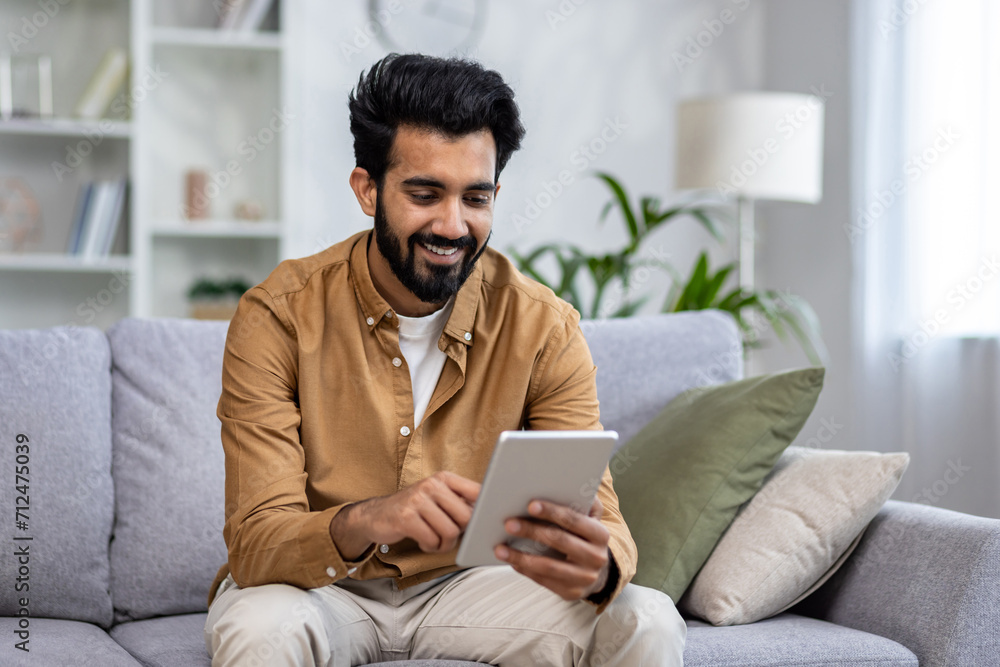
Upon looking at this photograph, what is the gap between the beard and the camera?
1.33 meters

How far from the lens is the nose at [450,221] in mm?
1315

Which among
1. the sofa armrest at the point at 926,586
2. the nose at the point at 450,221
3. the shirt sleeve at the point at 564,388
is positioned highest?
the nose at the point at 450,221

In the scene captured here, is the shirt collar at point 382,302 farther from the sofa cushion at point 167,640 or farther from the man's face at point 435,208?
the sofa cushion at point 167,640

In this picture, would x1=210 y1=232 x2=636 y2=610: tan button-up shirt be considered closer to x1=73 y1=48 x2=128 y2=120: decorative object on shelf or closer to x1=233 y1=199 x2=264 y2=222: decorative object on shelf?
x1=233 y1=199 x2=264 y2=222: decorative object on shelf

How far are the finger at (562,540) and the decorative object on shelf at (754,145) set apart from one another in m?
1.82

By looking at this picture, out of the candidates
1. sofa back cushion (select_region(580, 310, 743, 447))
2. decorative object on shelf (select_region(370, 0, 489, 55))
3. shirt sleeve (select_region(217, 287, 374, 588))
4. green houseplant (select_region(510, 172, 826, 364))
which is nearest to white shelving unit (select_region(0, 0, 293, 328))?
decorative object on shelf (select_region(370, 0, 489, 55))

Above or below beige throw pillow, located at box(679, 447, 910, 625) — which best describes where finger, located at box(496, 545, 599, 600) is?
above

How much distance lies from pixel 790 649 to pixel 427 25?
98.0 inches

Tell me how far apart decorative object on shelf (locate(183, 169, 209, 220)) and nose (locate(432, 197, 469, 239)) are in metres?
1.96

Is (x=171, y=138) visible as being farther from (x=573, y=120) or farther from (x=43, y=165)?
(x=573, y=120)

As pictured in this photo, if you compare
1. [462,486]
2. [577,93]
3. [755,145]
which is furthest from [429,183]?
[577,93]

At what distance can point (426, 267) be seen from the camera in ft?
4.39

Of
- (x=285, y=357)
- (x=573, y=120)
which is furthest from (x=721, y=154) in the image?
(x=285, y=357)

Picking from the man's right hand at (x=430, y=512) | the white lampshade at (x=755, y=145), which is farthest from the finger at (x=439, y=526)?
the white lampshade at (x=755, y=145)
